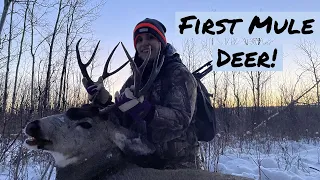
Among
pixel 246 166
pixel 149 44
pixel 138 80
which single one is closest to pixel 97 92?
pixel 138 80

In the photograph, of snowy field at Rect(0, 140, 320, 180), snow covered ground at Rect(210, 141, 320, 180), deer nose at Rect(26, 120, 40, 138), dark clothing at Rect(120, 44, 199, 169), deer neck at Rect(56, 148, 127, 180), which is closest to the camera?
deer nose at Rect(26, 120, 40, 138)

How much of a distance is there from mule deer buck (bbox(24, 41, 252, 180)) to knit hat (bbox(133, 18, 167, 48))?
783 mm

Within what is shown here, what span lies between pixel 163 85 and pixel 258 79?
2242 centimetres

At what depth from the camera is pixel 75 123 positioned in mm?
3996

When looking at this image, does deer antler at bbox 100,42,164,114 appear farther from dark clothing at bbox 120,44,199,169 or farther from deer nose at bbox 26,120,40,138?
deer nose at bbox 26,120,40,138

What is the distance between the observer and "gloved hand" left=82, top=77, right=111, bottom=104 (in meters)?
4.09

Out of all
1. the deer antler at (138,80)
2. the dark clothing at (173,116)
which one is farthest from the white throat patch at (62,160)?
the dark clothing at (173,116)

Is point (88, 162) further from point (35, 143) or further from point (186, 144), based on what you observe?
point (186, 144)

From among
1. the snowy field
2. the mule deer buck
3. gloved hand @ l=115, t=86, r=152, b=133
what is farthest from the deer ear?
the snowy field

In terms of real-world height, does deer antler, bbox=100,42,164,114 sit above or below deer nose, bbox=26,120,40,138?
above

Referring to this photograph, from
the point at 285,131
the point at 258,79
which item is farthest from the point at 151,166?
the point at 258,79

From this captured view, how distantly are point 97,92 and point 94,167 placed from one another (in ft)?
2.40

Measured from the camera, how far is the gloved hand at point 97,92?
13.4ft

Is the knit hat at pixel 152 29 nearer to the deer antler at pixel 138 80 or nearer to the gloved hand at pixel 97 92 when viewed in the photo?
the deer antler at pixel 138 80
